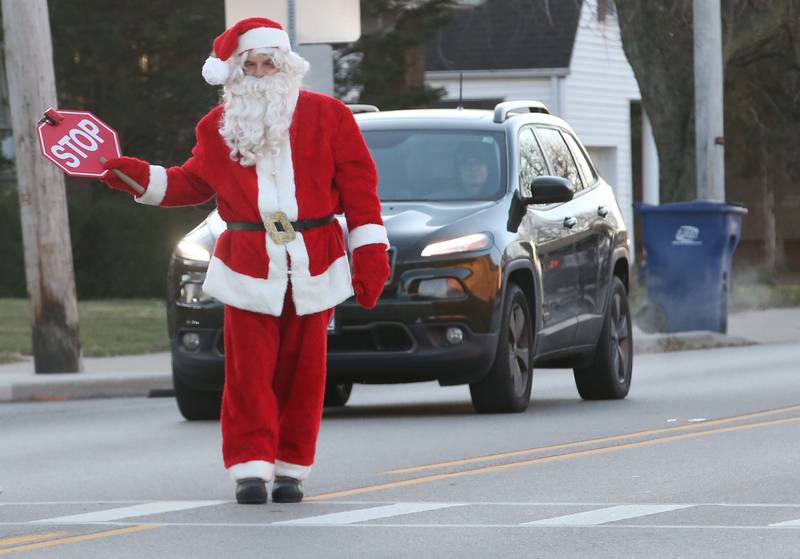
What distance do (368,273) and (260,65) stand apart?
949 millimetres

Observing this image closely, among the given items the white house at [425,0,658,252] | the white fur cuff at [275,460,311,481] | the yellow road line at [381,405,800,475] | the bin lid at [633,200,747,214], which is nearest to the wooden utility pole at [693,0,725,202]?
the bin lid at [633,200,747,214]

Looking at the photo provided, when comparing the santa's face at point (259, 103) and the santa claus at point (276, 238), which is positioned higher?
the santa's face at point (259, 103)

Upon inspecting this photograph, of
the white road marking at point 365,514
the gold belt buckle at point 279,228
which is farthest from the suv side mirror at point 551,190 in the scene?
the white road marking at point 365,514

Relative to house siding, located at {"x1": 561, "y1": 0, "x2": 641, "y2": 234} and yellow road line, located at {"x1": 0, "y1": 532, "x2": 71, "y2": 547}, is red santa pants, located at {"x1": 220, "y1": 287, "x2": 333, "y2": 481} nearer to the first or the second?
yellow road line, located at {"x1": 0, "y1": 532, "x2": 71, "y2": 547}

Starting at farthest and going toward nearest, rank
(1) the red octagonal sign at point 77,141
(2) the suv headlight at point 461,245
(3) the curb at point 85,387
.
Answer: (3) the curb at point 85,387 → (2) the suv headlight at point 461,245 → (1) the red octagonal sign at point 77,141

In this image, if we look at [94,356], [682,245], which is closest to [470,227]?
[94,356]

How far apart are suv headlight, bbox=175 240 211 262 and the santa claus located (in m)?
3.15

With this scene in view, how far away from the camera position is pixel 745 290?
2859 cm

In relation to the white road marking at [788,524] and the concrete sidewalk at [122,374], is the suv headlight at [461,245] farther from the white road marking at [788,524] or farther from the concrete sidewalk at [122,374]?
the concrete sidewalk at [122,374]

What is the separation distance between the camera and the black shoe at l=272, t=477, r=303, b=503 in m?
8.34

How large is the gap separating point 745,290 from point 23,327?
11082mm

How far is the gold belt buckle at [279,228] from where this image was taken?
8320 mm

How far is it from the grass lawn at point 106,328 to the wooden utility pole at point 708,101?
6069mm

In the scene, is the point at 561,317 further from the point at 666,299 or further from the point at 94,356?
the point at 666,299
